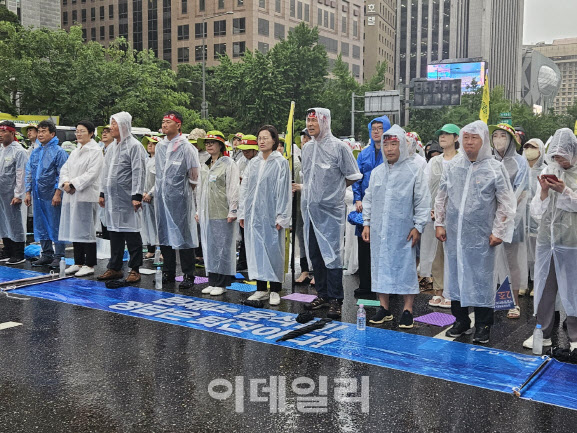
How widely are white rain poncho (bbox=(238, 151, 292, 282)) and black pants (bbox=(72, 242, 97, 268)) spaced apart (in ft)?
8.68

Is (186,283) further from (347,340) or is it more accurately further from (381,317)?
(347,340)

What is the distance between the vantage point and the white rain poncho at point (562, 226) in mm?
5148

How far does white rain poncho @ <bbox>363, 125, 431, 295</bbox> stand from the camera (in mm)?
6004

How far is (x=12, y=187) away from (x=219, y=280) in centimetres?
408

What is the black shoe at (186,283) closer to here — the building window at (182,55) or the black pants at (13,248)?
the black pants at (13,248)

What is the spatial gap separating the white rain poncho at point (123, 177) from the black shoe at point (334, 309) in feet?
9.28

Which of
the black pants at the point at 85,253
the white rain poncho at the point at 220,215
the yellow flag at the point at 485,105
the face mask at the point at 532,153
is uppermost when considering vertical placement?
the yellow flag at the point at 485,105

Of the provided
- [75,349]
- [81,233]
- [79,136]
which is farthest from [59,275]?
[75,349]

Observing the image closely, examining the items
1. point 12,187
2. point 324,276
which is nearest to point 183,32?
point 12,187

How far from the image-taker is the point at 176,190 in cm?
792

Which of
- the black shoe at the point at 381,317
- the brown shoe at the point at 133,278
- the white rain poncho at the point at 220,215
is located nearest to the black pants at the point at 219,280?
the white rain poncho at the point at 220,215

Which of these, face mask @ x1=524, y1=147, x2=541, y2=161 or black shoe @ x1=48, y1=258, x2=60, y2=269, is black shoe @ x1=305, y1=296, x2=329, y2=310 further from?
black shoe @ x1=48, y1=258, x2=60, y2=269

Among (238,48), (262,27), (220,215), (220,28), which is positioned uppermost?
(220,28)

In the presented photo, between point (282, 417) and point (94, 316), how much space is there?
10.3ft
